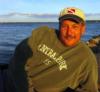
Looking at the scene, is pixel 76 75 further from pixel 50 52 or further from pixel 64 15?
pixel 64 15

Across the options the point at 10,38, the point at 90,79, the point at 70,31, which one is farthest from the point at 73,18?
the point at 10,38

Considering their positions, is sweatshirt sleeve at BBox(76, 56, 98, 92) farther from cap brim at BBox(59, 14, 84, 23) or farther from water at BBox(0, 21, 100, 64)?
water at BBox(0, 21, 100, 64)

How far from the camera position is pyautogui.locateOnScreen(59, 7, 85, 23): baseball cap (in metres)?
4.39

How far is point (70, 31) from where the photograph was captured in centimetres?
441

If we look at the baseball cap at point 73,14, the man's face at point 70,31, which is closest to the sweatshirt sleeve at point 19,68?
the man's face at point 70,31

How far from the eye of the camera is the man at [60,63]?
4418mm

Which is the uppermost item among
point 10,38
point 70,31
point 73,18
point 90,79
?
point 73,18

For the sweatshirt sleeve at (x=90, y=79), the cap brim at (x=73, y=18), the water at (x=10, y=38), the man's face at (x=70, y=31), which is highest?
the cap brim at (x=73, y=18)

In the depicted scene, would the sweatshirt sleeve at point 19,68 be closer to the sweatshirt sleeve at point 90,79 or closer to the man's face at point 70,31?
the man's face at point 70,31

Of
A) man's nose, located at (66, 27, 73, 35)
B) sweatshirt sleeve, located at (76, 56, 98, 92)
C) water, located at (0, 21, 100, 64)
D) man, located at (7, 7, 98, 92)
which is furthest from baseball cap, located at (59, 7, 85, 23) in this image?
water, located at (0, 21, 100, 64)

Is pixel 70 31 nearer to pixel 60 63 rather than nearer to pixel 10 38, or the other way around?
pixel 60 63

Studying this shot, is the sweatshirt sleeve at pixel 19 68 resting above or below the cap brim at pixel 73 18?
below

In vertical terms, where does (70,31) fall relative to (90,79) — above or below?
above

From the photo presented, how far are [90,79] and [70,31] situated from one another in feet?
1.97
